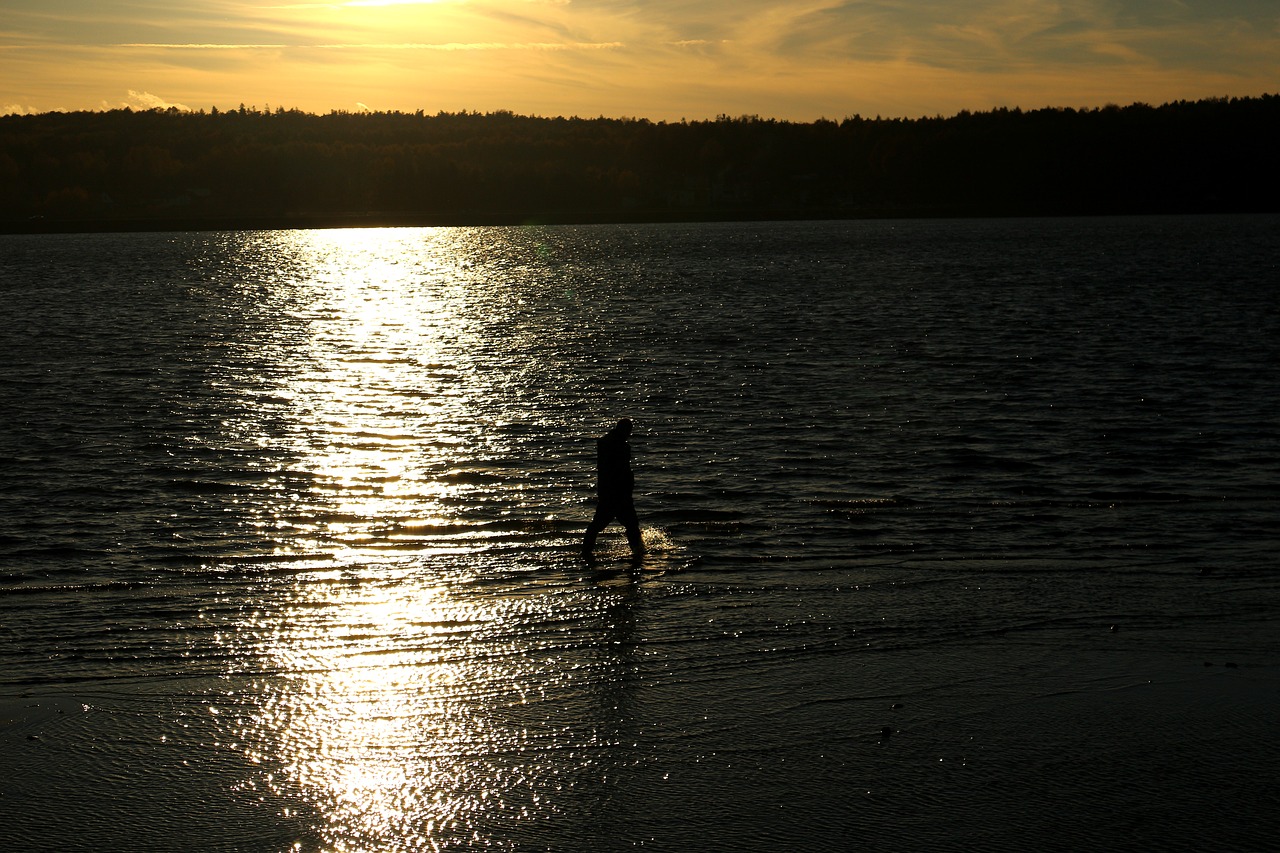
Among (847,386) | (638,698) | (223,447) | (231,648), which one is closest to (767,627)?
(638,698)

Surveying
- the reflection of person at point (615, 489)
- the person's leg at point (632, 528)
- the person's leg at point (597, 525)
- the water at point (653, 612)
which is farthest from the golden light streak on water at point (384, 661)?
the person's leg at point (632, 528)

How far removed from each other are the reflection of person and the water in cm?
35

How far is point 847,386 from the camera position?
1275 inches

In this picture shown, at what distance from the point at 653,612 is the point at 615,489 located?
8.01 ft

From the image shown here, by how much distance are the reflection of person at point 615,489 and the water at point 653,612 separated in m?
0.35

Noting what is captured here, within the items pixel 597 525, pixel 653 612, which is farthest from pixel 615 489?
pixel 653 612

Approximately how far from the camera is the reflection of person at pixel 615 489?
15.0 meters

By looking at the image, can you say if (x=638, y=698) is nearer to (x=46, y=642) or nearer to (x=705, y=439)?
(x=46, y=642)

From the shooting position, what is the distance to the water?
8594 millimetres

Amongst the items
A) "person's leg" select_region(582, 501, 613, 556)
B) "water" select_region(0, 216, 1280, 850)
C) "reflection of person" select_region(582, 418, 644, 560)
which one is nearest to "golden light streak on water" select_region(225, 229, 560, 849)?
"water" select_region(0, 216, 1280, 850)

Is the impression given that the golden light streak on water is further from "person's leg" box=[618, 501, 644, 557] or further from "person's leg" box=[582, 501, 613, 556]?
"person's leg" box=[618, 501, 644, 557]

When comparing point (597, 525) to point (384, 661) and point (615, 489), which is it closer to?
point (615, 489)

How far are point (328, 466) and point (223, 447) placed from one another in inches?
134

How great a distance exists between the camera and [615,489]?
14992 mm
